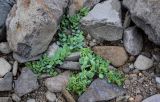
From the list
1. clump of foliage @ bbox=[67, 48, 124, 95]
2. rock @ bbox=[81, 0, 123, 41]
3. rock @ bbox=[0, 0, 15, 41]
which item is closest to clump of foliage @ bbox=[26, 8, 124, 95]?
clump of foliage @ bbox=[67, 48, 124, 95]

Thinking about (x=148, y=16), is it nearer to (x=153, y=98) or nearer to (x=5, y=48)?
(x=153, y=98)

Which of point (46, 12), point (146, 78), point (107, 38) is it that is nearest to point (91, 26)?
point (107, 38)

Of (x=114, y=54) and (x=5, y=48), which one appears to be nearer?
(x=114, y=54)

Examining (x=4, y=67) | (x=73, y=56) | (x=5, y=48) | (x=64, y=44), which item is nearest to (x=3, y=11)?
(x=5, y=48)

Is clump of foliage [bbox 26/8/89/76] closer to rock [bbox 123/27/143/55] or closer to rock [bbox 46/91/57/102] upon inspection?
rock [bbox 46/91/57/102]

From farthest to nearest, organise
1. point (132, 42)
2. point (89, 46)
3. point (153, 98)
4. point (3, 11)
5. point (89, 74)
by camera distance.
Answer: point (3, 11), point (89, 46), point (132, 42), point (89, 74), point (153, 98)

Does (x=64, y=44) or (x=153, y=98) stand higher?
(x=64, y=44)

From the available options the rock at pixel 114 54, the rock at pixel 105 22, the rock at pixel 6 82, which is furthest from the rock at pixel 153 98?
the rock at pixel 6 82

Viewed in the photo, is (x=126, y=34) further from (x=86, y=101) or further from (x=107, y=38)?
(x=86, y=101)
